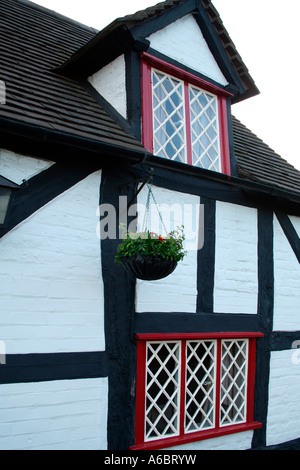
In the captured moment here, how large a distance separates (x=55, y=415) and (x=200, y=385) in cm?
204

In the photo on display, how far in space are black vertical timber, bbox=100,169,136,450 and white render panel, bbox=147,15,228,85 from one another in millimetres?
2302

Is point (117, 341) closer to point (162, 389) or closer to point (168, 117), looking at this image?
point (162, 389)

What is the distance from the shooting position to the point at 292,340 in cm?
664

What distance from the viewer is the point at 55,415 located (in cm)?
421

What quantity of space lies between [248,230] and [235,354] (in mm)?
1805

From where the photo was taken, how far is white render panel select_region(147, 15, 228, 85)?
5961 mm

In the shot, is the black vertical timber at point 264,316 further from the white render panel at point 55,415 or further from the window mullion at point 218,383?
the white render panel at point 55,415

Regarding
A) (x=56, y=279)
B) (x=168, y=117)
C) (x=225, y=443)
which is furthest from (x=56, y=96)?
(x=225, y=443)

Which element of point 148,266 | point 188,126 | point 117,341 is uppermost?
point 188,126

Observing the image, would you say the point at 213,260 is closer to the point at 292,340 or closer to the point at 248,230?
the point at 248,230

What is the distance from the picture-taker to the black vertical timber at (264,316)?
599cm

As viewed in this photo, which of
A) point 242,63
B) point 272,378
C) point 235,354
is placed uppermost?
point 242,63
